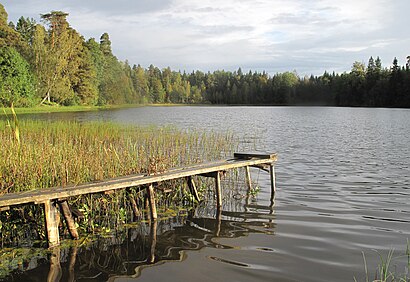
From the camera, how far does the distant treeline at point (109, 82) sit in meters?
48.9

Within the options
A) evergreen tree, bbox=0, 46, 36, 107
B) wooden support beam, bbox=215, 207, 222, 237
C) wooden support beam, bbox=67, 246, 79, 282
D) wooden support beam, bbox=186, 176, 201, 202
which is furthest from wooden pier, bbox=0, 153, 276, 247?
evergreen tree, bbox=0, 46, 36, 107

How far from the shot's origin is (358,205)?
9.36 m

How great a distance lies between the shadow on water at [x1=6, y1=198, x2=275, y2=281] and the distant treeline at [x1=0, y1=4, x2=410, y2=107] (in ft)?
9.91

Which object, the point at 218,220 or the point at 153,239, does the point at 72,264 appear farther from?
the point at 218,220

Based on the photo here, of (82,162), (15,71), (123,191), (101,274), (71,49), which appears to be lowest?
(101,274)

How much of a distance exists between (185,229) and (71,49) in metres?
52.7

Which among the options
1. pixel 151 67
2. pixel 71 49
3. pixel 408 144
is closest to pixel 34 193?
pixel 408 144

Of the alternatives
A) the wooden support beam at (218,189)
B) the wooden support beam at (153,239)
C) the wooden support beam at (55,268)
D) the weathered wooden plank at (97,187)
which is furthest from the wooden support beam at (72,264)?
the wooden support beam at (218,189)

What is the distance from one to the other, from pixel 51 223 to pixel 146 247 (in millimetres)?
1517

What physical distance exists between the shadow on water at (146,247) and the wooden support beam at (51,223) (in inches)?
5.5

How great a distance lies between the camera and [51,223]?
5.94m

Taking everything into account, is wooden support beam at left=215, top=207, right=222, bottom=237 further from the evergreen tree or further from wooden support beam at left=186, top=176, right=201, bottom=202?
the evergreen tree

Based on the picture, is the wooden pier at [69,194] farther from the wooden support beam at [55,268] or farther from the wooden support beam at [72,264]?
the wooden support beam at [72,264]

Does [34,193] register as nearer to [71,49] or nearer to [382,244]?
[382,244]
